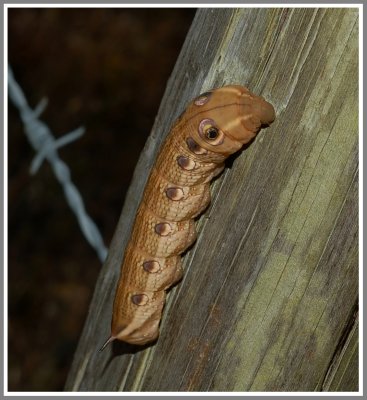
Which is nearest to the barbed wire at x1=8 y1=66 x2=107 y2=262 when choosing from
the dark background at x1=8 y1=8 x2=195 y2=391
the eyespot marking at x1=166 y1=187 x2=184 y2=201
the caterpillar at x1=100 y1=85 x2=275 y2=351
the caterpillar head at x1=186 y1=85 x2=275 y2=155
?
the caterpillar at x1=100 y1=85 x2=275 y2=351

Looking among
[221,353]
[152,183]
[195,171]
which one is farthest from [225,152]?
[221,353]

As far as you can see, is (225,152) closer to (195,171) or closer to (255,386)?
(195,171)

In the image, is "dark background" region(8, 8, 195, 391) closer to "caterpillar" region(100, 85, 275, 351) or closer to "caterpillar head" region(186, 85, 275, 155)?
"caterpillar" region(100, 85, 275, 351)

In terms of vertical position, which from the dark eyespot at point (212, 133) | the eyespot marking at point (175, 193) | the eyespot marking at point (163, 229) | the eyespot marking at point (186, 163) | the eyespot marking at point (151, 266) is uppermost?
the dark eyespot at point (212, 133)

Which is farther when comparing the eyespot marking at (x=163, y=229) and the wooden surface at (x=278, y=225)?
the eyespot marking at (x=163, y=229)

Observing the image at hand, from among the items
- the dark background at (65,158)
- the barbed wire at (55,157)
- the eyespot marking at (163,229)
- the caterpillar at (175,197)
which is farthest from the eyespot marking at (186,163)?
the dark background at (65,158)

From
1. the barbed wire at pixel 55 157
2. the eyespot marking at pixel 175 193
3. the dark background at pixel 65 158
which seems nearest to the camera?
the eyespot marking at pixel 175 193

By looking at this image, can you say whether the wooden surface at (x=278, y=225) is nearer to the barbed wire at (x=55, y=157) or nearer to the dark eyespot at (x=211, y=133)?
the dark eyespot at (x=211, y=133)
